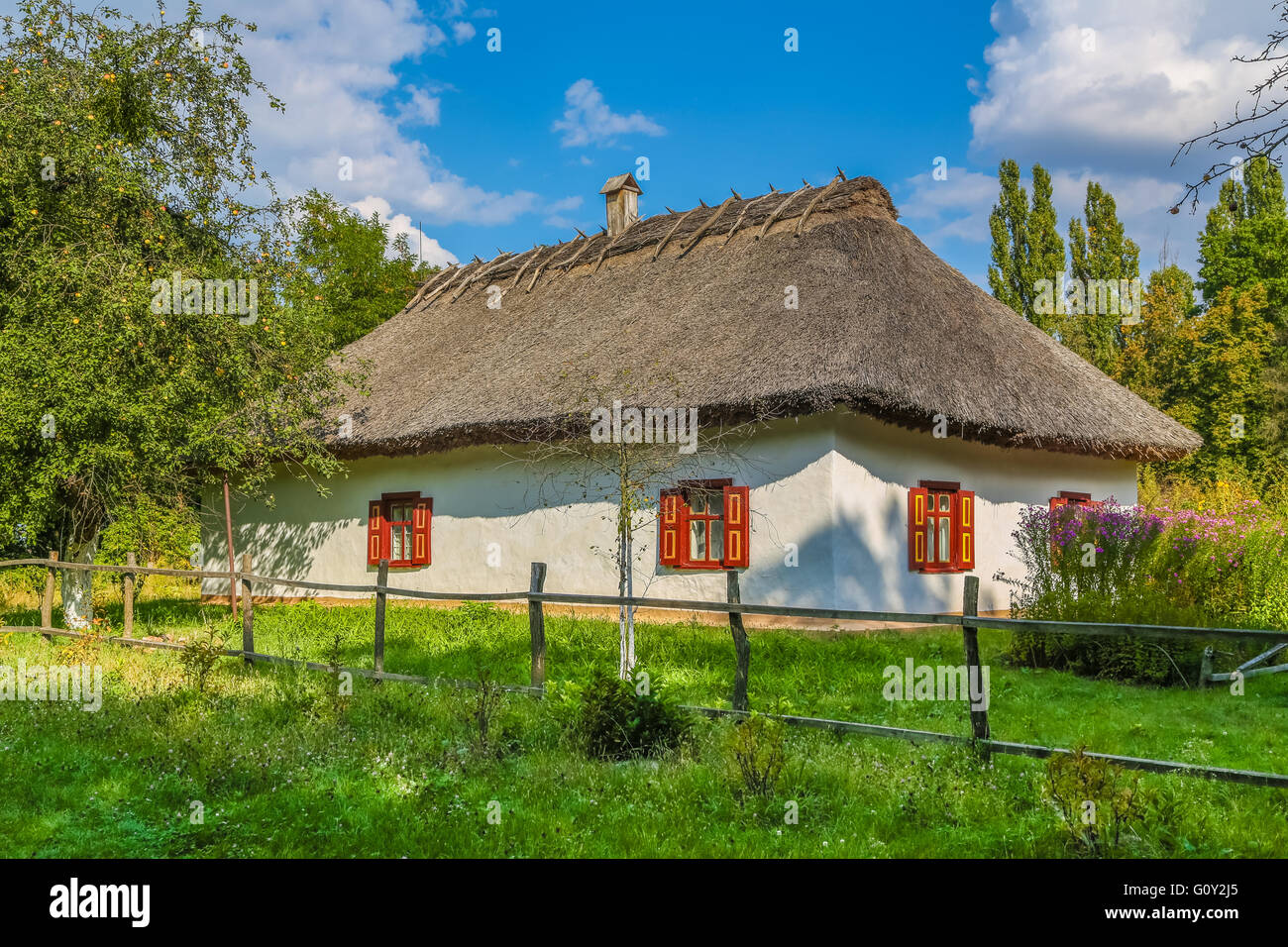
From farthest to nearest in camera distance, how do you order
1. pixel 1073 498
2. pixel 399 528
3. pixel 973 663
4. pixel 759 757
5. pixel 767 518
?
pixel 399 528 → pixel 1073 498 → pixel 767 518 → pixel 973 663 → pixel 759 757

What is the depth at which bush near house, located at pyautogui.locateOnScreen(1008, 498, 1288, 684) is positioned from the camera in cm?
823

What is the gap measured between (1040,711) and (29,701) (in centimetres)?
729

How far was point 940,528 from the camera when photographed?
11.6m

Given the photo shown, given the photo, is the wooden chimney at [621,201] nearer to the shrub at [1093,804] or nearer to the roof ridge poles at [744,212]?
the roof ridge poles at [744,212]

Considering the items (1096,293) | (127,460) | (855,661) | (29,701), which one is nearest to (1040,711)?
(855,661)

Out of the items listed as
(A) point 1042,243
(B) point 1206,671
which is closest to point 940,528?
(B) point 1206,671

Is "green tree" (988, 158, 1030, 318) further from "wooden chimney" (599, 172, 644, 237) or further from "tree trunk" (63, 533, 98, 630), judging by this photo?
"tree trunk" (63, 533, 98, 630)

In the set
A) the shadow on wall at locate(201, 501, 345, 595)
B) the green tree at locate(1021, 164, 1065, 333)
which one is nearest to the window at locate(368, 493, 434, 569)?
the shadow on wall at locate(201, 501, 345, 595)

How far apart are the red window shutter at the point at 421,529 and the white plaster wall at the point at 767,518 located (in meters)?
0.11

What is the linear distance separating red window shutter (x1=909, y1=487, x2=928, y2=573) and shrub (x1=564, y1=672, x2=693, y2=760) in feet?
19.8

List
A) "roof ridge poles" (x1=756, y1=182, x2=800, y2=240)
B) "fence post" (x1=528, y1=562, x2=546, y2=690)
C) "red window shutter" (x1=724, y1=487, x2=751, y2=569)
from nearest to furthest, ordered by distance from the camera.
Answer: "fence post" (x1=528, y1=562, x2=546, y2=690)
"red window shutter" (x1=724, y1=487, x2=751, y2=569)
"roof ridge poles" (x1=756, y1=182, x2=800, y2=240)

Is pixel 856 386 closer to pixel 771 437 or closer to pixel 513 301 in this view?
pixel 771 437

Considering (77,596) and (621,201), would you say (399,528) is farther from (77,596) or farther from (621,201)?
(621,201)

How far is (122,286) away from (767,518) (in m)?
7.34
